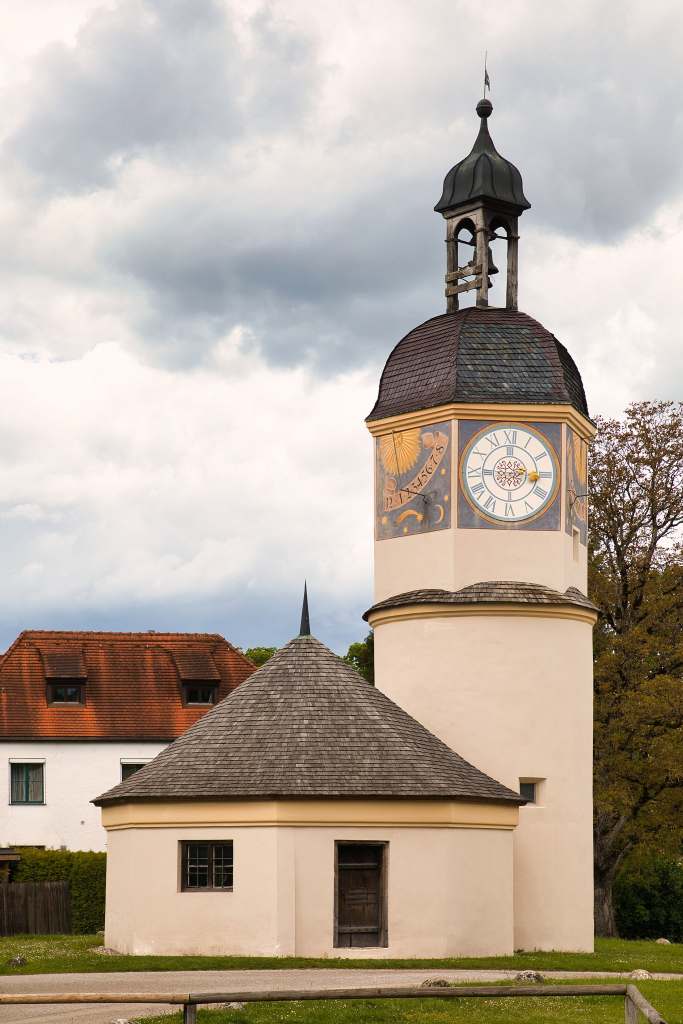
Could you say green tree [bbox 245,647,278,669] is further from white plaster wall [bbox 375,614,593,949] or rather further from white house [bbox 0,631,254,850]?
white plaster wall [bbox 375,614,593,949]

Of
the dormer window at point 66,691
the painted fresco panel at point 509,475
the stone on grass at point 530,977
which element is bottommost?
the stone on grass at point 530,977

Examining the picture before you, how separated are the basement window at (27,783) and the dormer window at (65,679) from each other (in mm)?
2186

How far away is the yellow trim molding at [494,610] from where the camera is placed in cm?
3294

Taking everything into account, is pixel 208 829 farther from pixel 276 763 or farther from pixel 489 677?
pixel 489 677

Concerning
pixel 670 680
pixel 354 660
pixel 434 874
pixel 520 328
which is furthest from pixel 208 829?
pixel 354 660

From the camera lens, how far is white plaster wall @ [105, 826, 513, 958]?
2847 cm

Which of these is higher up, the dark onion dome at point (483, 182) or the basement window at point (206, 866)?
the dark onion dome at point (483, 182)

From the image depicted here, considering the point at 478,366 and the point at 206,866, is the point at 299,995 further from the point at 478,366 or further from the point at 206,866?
the point at 478,366

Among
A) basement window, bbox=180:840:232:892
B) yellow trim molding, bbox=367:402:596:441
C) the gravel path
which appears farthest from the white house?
the gravel path

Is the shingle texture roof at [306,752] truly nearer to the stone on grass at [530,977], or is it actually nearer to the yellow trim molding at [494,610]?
the yellow trim molding at [494,610]

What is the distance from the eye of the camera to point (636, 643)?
44.0 meters

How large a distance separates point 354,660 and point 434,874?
33.8m

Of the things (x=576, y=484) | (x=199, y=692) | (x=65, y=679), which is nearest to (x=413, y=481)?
(x=576, y=484)

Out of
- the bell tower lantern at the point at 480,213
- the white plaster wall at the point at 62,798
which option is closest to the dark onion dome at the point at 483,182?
the bell tower lantern at the point at 480,213
